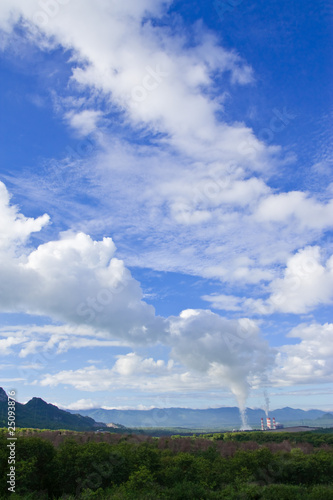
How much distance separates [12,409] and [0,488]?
12.3m

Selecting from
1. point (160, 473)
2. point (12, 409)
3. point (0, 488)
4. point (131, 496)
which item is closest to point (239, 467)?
point (160, 473)

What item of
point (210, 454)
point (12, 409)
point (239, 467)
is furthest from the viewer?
point (210, 454)

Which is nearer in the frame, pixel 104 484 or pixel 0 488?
pixel 0 488

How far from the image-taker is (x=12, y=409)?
31094 millimetres

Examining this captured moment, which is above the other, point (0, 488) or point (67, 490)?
point (0, 488)

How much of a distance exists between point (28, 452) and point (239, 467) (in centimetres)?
3618

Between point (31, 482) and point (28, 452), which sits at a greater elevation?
point (28, 452)

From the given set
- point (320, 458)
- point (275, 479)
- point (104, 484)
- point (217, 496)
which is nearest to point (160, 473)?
point (104, 484)

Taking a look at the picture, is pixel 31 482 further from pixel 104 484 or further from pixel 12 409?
pixel 12 409

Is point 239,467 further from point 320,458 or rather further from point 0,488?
point 0,488

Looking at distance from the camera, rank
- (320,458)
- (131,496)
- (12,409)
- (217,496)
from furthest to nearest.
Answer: (320,458), (217,496), (131,496), (12,409)

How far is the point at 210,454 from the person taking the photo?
3054 inches

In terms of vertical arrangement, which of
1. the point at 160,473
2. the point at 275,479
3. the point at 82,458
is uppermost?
the point at 82,458

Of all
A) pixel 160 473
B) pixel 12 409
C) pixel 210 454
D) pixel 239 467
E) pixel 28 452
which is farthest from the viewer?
pixel 210 454
